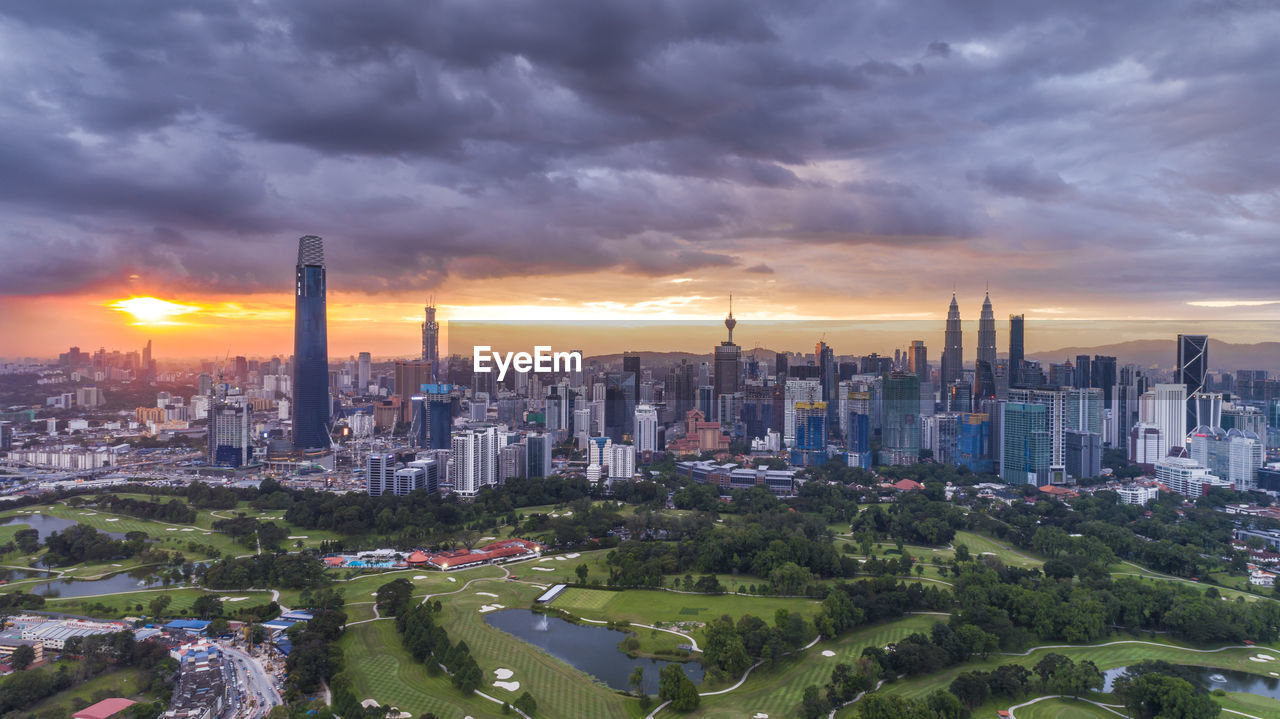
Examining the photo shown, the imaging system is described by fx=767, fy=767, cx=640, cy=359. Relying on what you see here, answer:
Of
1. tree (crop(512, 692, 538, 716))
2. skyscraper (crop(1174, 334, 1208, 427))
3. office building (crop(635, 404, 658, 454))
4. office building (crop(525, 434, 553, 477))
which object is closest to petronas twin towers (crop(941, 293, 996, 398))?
skyscraper (crop(1174, 334, 1208, 427))

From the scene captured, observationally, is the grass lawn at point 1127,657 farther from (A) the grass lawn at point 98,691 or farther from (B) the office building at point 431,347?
(B) the office building at point 431,347

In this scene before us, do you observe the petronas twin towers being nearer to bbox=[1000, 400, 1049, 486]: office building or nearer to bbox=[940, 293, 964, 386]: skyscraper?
bbox=[940, 293, 964, 386]: skyscraper

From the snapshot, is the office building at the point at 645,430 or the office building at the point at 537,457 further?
the office building at the point at 645,430

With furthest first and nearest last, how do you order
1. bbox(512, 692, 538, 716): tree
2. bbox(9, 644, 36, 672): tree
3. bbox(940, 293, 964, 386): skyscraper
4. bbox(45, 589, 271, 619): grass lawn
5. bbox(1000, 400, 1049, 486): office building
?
bbox(940, 293, 964, 386): skyscraper, bbox(1000, 400, 1049, 486): office building, bbox(45, 589, 271, 619): grass lawn, bbox(9, 644, 36, 672): tree, bbox(512, 692, 538, 716): tree

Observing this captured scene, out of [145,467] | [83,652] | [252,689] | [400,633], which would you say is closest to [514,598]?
[400,633]

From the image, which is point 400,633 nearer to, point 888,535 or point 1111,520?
point 888,535

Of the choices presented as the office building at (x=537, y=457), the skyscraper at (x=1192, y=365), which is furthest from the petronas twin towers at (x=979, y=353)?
the office building at (x=537, y=457)
